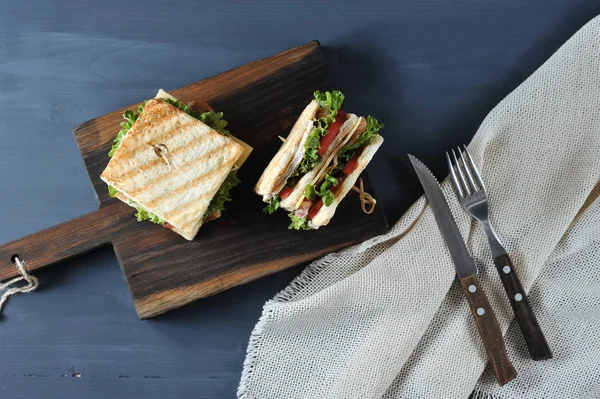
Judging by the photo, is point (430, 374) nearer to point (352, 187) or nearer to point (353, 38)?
point (352, 187)

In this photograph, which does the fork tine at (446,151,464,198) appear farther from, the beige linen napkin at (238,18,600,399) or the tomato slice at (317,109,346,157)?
the tomato slice at (317,109,346,157)

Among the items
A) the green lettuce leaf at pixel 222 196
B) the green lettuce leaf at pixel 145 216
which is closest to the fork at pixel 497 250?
the green lettuce leaf at pixel 222 196

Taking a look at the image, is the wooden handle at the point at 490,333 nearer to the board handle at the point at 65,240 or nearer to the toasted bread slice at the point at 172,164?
the toasted bread slice at the point at 172,164

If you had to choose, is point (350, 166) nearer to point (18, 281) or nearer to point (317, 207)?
point (317, 207)

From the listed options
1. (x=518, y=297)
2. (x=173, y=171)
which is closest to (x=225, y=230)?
(x=173, y=171)

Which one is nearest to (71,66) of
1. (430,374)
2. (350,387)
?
(350,387)
